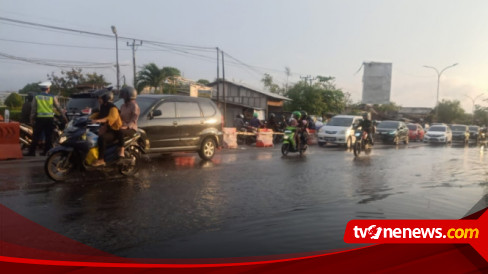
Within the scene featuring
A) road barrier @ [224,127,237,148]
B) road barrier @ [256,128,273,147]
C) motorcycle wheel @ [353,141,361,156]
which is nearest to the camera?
motorcycle wheel @ [353,141,361,156]

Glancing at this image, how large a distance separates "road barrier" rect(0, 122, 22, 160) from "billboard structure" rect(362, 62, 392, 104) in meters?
9.47

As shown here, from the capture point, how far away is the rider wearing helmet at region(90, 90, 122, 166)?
702 centimetres

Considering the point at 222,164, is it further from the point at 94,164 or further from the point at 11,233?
the point at 11,233

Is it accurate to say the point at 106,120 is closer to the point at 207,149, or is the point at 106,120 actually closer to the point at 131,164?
the point at 131,164

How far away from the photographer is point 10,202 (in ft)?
17.0

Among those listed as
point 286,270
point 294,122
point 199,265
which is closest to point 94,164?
point 199,265

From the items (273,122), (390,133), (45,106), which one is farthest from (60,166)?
(390,133)

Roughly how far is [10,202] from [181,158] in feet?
19.7

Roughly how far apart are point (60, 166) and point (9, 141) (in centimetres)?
381

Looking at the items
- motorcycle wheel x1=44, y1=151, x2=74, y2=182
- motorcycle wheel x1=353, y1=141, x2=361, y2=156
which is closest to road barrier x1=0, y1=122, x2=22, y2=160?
motorcycle wheel x1=44, y1=151, x2=74, y2=182

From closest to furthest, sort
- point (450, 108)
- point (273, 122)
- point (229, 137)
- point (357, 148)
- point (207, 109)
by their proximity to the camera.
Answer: point (450, 108)
point (207, 109)
point (357, 148)
point (229, 137)
point (273, 122)

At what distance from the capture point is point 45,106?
33.7 ft

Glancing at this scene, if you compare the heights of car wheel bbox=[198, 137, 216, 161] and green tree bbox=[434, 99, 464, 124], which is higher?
green tree bbox=[434, 99, 464, 124]

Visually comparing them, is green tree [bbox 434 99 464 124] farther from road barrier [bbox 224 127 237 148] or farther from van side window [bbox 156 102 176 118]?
road barrier [bbox 224 127 237 148]
